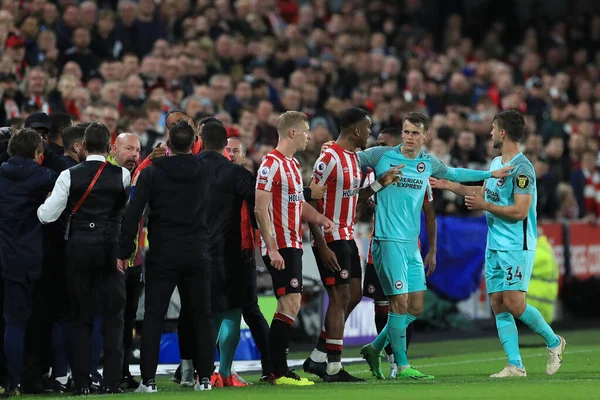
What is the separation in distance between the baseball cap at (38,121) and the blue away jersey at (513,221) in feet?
13.2

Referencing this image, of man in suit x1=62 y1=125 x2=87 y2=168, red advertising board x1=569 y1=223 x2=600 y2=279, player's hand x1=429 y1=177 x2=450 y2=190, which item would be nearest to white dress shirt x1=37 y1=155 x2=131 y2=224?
man in suit x1=62 y1=125 x2=87 y2=168

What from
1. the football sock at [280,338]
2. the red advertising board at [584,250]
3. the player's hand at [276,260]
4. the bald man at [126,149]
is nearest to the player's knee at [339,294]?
the football sock at [280,338]

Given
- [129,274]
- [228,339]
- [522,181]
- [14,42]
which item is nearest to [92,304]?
[129,274]

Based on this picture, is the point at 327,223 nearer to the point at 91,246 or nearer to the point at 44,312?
the point at 91,246

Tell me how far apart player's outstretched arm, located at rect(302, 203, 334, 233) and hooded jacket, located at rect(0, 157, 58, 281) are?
7.02 ft

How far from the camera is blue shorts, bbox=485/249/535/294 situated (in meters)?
10.8

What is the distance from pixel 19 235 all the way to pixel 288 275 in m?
2.23

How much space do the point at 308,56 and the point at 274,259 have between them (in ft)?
38.4

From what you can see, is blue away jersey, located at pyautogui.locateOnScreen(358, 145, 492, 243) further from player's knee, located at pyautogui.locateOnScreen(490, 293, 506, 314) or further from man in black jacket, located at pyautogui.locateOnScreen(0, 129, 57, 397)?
man in black jacket, located at pyautogui.locateOnScreen(0, 129, 57, 397)

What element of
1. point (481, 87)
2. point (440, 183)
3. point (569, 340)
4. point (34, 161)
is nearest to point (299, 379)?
point (440, 183)

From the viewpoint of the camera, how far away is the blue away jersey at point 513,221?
1080cm

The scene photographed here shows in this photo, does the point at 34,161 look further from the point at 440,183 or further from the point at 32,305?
the point at 440,183

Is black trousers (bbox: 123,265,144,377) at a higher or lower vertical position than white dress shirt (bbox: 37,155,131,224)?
lower

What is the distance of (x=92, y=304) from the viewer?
9.62 meters
